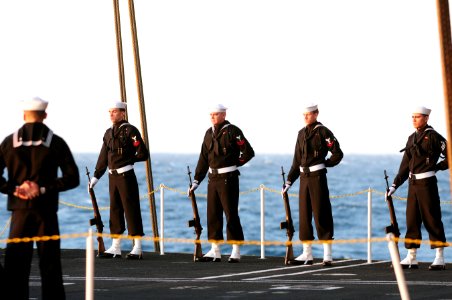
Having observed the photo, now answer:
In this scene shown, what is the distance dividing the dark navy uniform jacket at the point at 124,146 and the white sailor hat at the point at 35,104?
722 centimetres

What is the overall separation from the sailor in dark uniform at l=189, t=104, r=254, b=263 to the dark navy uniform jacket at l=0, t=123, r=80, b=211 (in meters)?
6.86

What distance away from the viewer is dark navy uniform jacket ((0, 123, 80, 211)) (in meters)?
12.3

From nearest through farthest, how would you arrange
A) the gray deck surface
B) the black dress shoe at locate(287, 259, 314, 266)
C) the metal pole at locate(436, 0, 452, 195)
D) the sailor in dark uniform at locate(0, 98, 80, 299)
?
the metal pole at locate(436, 0, 452, 195), the sailor in dark uniform at locate(0, 98, 80, 299), the gray deck surface, the black dress shoe at locate(287, 259, 314, 266)

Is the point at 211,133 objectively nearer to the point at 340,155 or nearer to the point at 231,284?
the point at 340,155

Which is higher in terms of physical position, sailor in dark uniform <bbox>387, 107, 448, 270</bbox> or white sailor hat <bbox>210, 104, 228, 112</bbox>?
white sailor hat <bbox>210, 104, 228, 112</bbox>

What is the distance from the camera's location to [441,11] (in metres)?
11.9

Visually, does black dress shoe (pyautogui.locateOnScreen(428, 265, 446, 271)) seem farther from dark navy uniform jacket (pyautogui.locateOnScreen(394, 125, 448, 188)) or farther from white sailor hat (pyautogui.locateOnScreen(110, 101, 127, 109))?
white sailor hat (pyautogui.locateOnScreen(110, 101, 127, 109))

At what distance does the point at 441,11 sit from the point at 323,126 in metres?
6.96

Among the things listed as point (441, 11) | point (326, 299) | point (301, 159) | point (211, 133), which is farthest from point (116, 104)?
point (441, 11)

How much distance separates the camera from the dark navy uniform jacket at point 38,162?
12.3 m

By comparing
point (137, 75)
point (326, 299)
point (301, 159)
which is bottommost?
point (326, 299)

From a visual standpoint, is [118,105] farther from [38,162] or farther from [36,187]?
[36,187]

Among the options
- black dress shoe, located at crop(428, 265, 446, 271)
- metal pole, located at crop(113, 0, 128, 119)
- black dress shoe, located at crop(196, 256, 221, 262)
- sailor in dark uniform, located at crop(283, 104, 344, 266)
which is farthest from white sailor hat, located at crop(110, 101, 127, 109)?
black dress shoe, located at crop(428, 265, 446, 271)

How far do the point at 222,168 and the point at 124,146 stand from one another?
4.64ft
